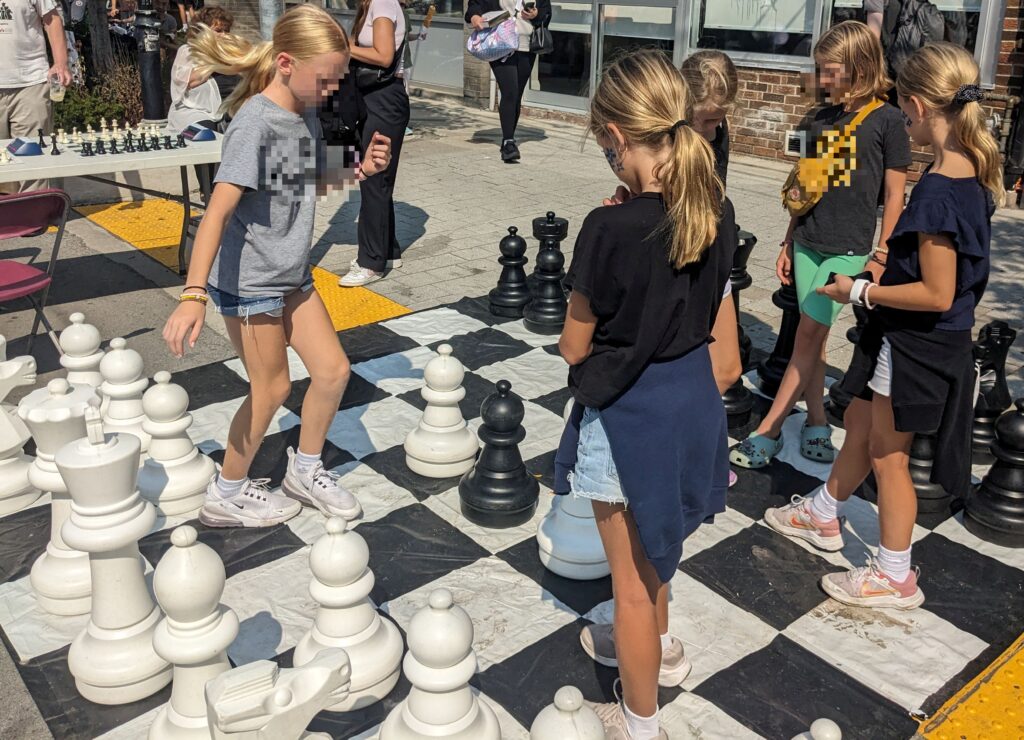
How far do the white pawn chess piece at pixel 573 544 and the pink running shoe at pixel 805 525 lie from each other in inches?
26.4

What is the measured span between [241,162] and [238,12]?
59.8ft

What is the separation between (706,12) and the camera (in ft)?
31.9

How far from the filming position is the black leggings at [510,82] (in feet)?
29.9

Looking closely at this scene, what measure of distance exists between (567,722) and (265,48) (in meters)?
2.23

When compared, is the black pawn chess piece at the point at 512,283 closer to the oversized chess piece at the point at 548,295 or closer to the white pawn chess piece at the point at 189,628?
the oversized chess piece at the point at 548,295

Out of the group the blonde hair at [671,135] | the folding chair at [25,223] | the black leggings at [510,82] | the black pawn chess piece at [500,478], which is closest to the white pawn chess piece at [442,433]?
the black pawn chess piece at [500,478]

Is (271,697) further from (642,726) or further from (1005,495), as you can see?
(1005,495)

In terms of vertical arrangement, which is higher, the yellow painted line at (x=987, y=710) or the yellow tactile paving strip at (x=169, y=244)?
the yellow tactile paving strip at (x=169, y=244)

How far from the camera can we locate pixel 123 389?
11.3 feet

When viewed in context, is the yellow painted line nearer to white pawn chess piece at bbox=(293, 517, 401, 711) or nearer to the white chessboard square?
the white chessboard square

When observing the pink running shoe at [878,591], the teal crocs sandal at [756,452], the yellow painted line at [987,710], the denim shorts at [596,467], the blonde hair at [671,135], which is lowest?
the yellow painted line at [987,710]

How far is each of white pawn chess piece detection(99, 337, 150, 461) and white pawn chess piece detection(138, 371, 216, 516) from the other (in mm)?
168

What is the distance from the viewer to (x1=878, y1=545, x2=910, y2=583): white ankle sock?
2725 mm

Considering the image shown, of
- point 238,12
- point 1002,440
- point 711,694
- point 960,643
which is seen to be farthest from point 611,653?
point 238,12
